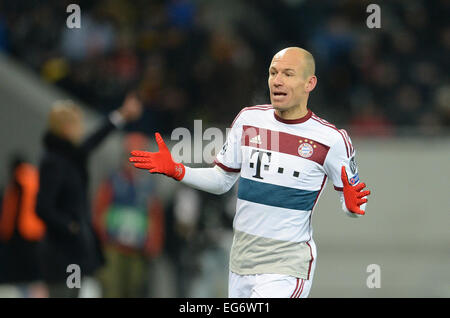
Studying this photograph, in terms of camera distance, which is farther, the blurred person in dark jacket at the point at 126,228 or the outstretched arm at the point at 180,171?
the blurred person in dark jacket at the point at 126,228

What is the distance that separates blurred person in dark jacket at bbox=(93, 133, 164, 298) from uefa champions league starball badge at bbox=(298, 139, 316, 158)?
4.82 m

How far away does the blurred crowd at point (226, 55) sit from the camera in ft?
42.3

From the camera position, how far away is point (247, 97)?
39.4ft

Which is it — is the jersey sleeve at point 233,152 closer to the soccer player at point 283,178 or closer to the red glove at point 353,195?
the soccer player at point 283,178

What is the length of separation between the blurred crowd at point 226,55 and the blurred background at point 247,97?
2 centimetres

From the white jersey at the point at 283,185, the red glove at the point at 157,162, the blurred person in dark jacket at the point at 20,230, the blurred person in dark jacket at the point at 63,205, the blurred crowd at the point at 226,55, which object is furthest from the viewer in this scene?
the blurred crowd at the point at 226,55

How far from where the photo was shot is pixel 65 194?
755cm

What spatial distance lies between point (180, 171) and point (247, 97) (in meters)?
6.49

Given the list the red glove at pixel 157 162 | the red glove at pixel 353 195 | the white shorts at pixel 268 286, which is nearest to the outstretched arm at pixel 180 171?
the red glove at pixel 157 162

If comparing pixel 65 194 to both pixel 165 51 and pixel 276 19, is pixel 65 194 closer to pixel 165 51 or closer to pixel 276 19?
pixel 165 51

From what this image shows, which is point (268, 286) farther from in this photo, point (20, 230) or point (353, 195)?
point (20, 230)

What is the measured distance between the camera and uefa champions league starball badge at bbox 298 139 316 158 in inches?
220

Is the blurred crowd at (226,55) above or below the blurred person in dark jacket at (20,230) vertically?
above

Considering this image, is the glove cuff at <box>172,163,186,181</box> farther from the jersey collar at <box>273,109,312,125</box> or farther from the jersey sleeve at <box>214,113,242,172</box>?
the jersey collar at <box>273,109,312,125</box>
